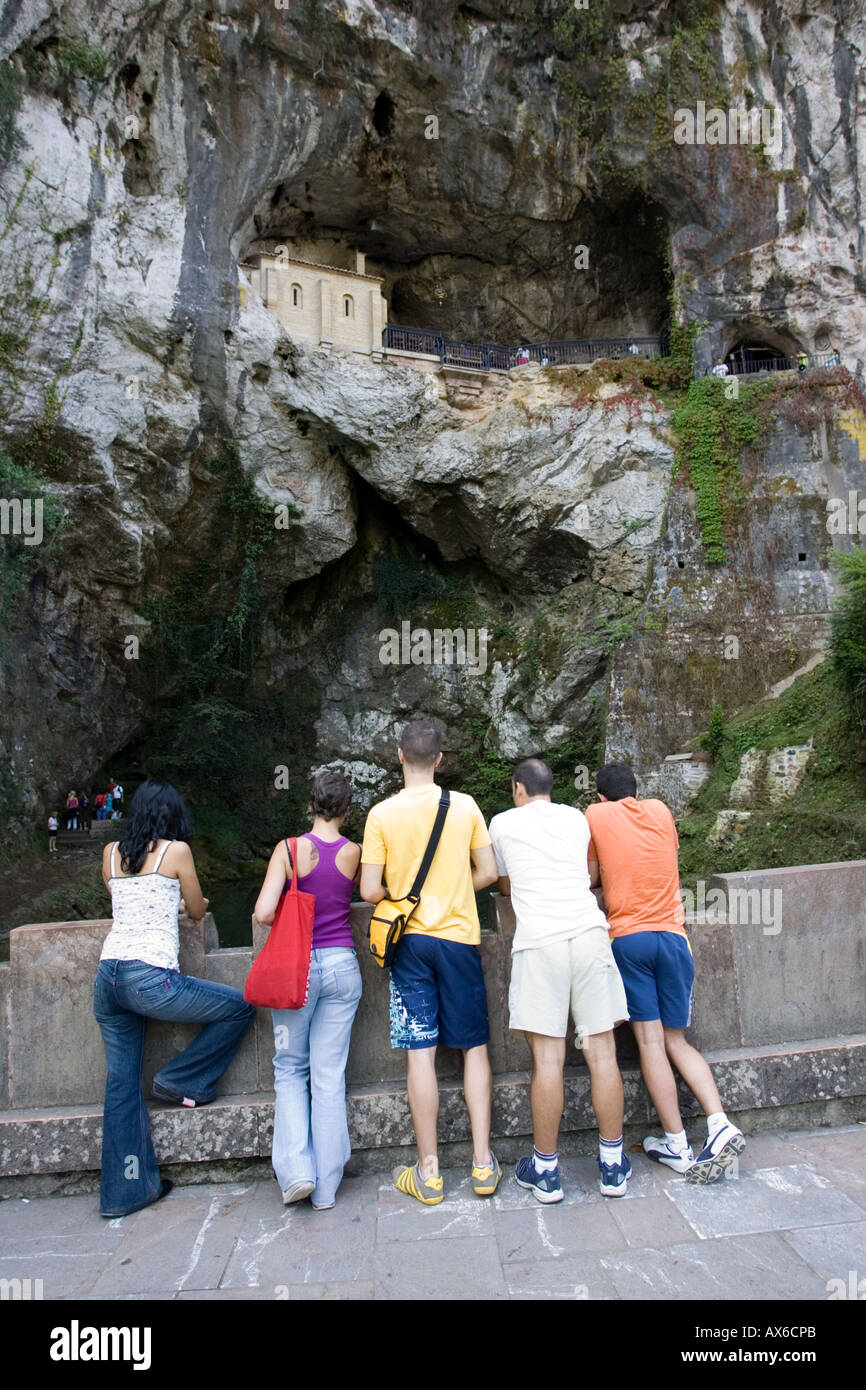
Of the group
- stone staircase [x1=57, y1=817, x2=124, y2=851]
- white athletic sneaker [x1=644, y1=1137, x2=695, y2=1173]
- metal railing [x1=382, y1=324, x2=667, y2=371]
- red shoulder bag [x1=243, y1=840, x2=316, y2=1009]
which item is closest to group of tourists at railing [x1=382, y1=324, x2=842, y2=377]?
metal railing [x1=382, y1=324, x2=667, y2=371]

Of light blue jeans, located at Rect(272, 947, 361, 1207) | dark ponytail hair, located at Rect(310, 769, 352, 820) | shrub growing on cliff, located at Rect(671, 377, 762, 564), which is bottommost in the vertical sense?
light blue jeans, located at Rect(272, 947, 361, 1207)

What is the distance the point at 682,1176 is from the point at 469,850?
1534mm

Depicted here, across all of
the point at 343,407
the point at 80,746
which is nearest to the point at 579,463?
the point at 343,407

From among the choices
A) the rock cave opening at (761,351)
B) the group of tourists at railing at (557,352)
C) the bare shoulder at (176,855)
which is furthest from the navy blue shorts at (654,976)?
the rock cave opening at (761,351)

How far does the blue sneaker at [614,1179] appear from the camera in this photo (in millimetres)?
2973

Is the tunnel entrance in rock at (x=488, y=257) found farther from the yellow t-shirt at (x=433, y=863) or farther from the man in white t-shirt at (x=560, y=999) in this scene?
the man in white t-shirt at (x=560, y=999)

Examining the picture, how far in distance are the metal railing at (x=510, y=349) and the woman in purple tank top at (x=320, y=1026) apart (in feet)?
60.0

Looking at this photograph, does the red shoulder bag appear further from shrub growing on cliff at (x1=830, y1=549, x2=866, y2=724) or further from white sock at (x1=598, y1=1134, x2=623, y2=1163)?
shrub growing on cliff at (x1=830, y1=549, x2=866, y2=724)

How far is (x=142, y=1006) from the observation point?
3168mm

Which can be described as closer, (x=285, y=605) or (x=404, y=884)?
(x=404, y=884)

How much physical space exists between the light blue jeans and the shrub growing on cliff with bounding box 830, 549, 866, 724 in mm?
8222

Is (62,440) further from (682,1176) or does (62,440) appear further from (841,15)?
(841,15)

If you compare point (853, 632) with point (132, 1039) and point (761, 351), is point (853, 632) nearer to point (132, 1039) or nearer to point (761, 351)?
point (132, 1039)

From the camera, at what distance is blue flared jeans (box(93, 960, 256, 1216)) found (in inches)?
124
